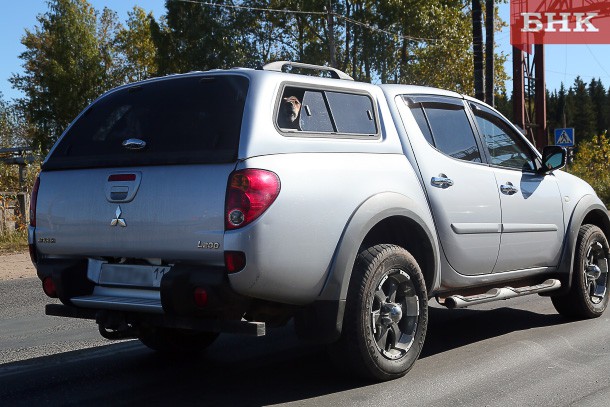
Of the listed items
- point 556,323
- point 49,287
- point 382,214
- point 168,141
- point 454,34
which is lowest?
point 556,323

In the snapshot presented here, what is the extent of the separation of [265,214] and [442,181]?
1723 millimetres

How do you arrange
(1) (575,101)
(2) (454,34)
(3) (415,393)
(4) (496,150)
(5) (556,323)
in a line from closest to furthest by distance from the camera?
1. (3) (415,393)
2. (4) (496,150)
3. (5) (556,323)
4. (2) (454,34)
5. (1) (575,101)

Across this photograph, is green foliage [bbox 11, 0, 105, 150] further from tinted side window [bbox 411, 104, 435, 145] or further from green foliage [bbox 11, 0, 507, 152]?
tinted side window [bbox 411, 104, 435, 145]

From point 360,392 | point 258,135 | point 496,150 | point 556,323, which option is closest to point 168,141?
point 258,135

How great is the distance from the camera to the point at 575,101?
465 feet

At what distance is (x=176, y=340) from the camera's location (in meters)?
5.95

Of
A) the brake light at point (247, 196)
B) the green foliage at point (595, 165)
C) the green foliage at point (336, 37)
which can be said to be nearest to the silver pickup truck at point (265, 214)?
the brake light at point (247, 196)

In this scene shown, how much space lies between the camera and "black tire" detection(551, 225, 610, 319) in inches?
278

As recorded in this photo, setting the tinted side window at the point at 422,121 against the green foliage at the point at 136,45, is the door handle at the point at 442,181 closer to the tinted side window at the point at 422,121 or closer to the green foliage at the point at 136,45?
the tinted side window at the point at 422,121

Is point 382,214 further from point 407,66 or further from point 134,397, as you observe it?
point 407,66

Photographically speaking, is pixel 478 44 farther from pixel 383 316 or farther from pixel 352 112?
pixel 383 316

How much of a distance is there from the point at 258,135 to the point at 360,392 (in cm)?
161

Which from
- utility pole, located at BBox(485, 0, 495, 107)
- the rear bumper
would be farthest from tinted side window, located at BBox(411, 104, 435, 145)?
utility pole, located at BBox(485, 0, 495, 107)

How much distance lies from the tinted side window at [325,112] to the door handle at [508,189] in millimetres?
1352
